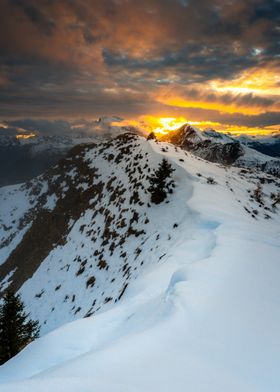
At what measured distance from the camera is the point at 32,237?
2121 inches

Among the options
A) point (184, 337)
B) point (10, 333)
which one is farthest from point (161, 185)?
point (184, 337)

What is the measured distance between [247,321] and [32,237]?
54.0 metres

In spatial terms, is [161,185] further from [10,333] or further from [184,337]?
[184,337]

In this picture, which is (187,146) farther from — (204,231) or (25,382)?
(25,382)

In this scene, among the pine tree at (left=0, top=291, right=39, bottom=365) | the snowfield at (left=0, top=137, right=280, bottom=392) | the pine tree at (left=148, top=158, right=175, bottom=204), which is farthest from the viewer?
the pine tree at (left=148, top=158, right=175, bottom=204)

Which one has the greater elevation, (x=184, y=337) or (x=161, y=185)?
(x=184, y=337)

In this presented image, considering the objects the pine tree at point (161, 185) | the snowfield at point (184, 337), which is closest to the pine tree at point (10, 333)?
the snowfield at point (184, 337)

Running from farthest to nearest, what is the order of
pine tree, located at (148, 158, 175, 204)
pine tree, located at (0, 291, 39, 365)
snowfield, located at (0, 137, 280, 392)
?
1. pine tree, located at (148, 158, 175, 204)
2. pine tree, located at (0, 291, 39, 365)
3. snowfield, located at (0, 137, 280, 392)

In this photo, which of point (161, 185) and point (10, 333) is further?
point (161, 185)

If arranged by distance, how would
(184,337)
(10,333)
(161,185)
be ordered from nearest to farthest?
(184,337) → (10,333) → (161,185)

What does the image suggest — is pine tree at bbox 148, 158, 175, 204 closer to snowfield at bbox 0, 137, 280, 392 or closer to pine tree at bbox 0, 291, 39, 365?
snowfield at bbox 0, 137, 280, 392

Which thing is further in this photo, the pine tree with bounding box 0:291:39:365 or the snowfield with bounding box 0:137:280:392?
Answer: the pine tree with bounding box 0:291:39:365

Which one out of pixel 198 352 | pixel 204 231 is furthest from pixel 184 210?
pixel 198 352

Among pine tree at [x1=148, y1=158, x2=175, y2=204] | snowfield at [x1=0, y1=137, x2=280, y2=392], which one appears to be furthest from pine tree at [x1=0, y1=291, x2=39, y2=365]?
pine tree at [x1=148, y1=158, x2=175, y2=204]
